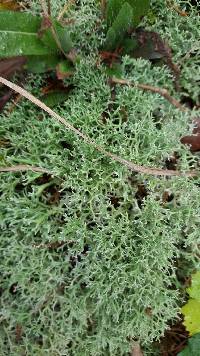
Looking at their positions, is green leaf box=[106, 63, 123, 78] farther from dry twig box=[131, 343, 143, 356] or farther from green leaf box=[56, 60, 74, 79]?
dry twig box=[131, 343, 143, 356]

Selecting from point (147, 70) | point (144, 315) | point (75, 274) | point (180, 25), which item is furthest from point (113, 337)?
point (180, 25)

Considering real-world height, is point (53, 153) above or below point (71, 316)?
above

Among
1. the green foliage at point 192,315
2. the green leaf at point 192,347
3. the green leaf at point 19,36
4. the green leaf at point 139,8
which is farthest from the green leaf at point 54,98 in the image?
the green leaf at point 192,347

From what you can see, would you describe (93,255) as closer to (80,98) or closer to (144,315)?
(144,315)

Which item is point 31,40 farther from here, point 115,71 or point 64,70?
point 115,71

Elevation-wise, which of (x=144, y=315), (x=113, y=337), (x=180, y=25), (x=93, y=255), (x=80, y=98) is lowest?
(x=113, y=337)

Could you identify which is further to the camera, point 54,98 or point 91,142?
point 54,98

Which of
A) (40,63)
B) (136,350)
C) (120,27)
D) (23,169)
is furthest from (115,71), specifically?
(136,350)

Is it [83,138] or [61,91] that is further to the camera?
[61,91]

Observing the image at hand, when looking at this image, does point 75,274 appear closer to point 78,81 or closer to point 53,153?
point 53,153
